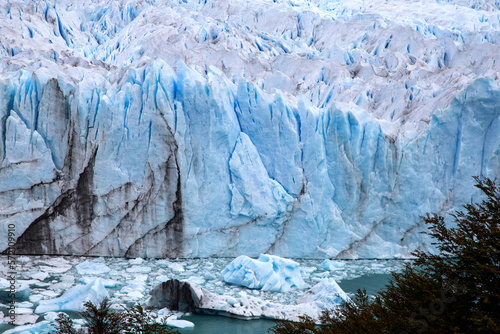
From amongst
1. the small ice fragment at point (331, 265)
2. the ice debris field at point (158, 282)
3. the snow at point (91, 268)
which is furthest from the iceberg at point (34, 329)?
the small ice fragment at point (331, 265)

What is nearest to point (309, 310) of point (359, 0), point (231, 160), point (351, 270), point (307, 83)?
point (351, 270)

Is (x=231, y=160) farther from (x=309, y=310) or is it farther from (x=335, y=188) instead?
(x=309, y=310)

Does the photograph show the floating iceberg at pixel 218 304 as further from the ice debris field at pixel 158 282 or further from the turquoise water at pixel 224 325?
the turquoise water at pixel 224 325

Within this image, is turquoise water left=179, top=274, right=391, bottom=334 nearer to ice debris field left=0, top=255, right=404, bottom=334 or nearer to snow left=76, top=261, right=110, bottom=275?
ice debris field left=0, top=255, right=404, bottom=334

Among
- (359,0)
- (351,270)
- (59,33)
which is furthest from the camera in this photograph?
(359,0)

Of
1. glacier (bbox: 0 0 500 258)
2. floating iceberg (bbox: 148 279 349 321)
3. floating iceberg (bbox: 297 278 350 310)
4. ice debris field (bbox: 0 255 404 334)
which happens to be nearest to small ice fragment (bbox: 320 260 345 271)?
ice debris field (bbox: 0 255 404 334)

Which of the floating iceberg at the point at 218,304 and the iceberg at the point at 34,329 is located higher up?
the iceberg at the point at 34,329

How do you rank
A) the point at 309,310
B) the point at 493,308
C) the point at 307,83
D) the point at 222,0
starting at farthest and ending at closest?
1. the point at 222,0
2. the point at 307,83
3. the point at 309,310
4. the point at 493,308
